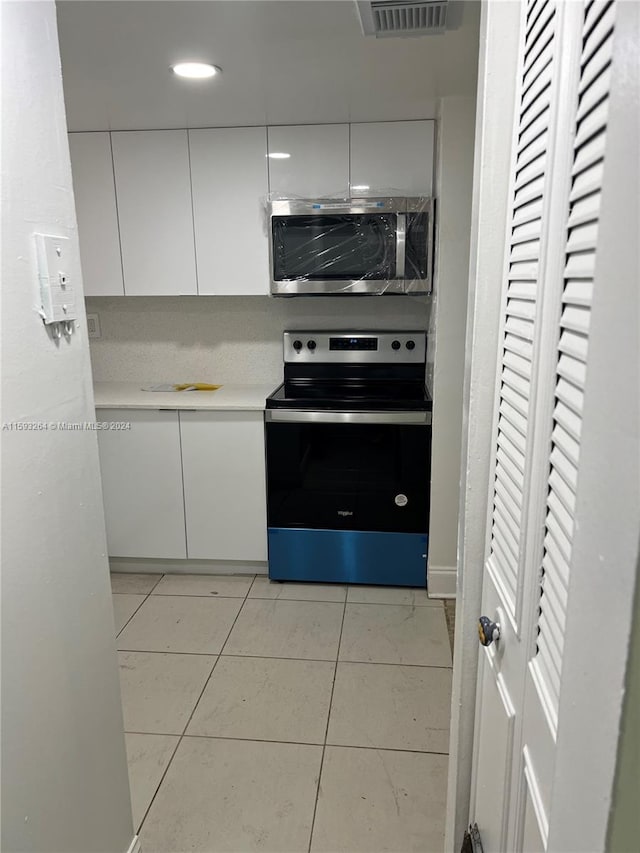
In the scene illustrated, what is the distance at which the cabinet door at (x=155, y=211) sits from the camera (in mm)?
2881

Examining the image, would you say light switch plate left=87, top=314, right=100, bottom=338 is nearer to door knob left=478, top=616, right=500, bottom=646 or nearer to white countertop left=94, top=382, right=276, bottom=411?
white countertop left=94, top=382, right=276, bottom=411

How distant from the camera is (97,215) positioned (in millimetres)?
2992

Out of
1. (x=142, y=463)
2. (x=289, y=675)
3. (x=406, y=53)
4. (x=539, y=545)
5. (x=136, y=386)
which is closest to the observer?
(x=539, y=545)

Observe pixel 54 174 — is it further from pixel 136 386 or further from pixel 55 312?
pixel 136 386

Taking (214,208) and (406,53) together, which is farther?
(214,208)

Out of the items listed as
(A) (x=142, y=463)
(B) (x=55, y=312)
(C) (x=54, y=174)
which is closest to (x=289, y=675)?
(A) (x=142, y=463)

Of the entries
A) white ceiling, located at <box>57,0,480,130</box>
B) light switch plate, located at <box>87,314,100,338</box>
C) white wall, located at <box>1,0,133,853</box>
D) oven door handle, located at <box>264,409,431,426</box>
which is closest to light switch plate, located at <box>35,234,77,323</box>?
white wall, located at <box>1,0,133,853</box>

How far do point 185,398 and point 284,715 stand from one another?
1553 mm

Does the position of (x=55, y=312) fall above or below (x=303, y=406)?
above

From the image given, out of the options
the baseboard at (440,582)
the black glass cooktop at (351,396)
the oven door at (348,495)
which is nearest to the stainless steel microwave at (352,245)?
the black glass cooktop at (351,396)

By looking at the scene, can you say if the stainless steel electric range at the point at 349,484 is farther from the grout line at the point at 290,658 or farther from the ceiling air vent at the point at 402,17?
the ceiling air vent at the point at 402,17

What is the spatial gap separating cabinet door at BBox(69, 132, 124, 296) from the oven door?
1.11 m

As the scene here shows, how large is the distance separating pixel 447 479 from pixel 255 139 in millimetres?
1809

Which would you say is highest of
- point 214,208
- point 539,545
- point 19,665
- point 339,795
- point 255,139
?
point 255,139
